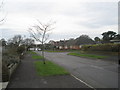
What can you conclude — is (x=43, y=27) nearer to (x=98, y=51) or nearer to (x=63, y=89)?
(x=63, y=89)

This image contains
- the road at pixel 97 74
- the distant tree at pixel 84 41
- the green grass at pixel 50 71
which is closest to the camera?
the road at pixel 97 74

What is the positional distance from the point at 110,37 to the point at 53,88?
53.9 meters

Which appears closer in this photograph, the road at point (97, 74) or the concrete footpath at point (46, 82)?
the concrete footpath at point (46, 82)

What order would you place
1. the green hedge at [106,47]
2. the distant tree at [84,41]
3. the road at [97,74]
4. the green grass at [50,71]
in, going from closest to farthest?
1. the road at [97,74]
2. the green grass at [50,71]
3. the green hedge at [106,47]
4. the distant tree at [84,41]

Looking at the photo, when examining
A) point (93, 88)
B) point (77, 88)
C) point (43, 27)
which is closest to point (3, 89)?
point (77, 88)

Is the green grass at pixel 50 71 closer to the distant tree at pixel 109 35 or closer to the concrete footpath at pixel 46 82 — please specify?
the concrete footpath at pixel 46 82

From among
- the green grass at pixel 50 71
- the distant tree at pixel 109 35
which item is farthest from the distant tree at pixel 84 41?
the green grass at pixel 50 71

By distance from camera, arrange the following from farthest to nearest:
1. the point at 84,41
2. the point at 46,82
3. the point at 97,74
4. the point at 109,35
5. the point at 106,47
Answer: the point at 84,41, the point at 109,35, the point at 106,47, the point at 97,74, the point at 46,82

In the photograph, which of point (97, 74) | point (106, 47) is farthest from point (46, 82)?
point (106, 47)

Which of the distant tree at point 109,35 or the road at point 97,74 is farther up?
the distant tree at point 109,35

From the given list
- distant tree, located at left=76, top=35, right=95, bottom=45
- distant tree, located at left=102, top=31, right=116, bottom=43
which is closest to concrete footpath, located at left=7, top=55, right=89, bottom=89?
distant tree, located at left=102, top=31, right=116, bottom=43

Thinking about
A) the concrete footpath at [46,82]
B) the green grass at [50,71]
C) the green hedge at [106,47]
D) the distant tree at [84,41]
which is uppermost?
the distant tree at [84,41]

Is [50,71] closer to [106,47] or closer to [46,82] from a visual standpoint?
[46,82]

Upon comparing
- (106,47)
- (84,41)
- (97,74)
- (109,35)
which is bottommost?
(97,74)
